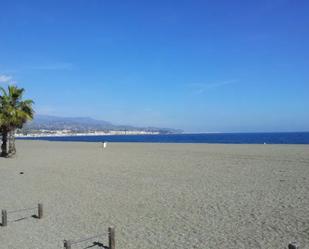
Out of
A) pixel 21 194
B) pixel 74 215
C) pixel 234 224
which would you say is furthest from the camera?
pixel 21 194

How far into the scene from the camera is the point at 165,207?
12.7 m

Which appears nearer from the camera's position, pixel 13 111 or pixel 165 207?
pixel 165 207

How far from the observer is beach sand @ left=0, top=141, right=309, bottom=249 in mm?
9344

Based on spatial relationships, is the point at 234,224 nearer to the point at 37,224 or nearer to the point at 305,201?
the point at 305,201

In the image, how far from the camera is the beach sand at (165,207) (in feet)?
30.7

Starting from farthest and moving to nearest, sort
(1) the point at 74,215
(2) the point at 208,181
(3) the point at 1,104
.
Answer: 1. (3) the point at 1,104
2. (2) the point at 208,181
3. (1) the point at 74,215

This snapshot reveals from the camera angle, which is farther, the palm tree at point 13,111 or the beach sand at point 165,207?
the palm tree at point 13,111

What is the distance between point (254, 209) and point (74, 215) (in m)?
5.55

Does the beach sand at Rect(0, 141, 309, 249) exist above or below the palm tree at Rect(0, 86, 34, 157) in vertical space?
below

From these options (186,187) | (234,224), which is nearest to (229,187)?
(186,187)

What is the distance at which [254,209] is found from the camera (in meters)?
11.9

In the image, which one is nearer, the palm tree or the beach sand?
the beach sand

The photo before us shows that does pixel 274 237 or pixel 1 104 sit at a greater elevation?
→ pixel 1 104

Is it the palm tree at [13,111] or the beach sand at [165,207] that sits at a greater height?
the palm tree at [13,111]
